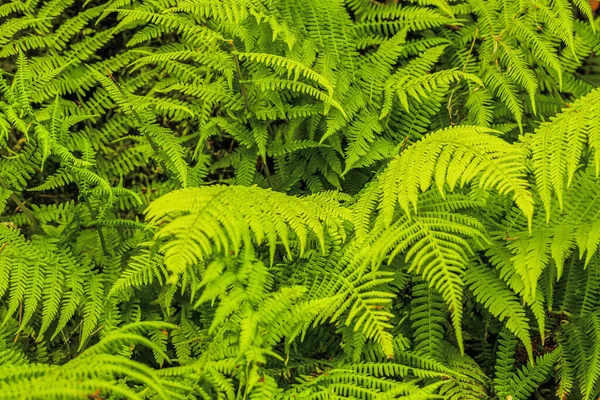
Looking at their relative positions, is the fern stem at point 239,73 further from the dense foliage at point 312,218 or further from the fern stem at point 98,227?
the fern stem at point 98,227

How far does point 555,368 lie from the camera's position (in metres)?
2.12

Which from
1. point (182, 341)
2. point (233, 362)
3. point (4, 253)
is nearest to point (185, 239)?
point (233, 362)

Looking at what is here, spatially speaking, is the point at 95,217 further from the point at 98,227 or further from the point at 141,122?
the point at 141,122

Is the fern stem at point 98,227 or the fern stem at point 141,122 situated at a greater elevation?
the fern stem at point 141,122

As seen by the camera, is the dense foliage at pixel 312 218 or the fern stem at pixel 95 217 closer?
the dense foliage at pixel 312 218

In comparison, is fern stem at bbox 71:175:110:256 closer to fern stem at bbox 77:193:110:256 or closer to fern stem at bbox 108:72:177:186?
fern stem at bbox 77:193:110:256

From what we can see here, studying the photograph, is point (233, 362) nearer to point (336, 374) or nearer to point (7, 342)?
point (336, 374)

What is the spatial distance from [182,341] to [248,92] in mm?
1027

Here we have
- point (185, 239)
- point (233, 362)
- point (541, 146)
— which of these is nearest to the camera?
point (185, 239)

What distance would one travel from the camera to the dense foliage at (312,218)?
1.82 metres

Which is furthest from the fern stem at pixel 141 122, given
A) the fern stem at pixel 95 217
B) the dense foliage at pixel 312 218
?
the fern stem at pixel 95 217

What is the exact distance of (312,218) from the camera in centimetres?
190

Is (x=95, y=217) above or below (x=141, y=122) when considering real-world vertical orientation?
below

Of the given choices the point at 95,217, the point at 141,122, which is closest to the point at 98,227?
the point at 95,217
